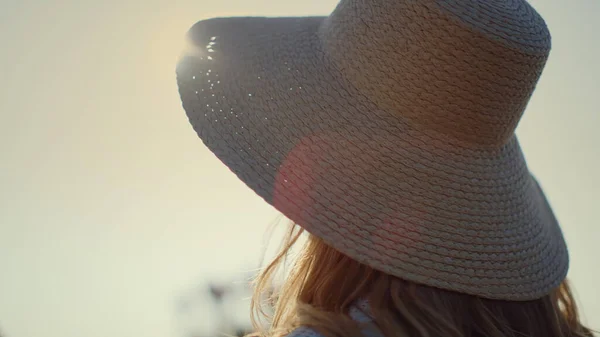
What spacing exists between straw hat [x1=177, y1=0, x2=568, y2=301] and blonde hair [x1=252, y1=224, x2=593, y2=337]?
0.14ft

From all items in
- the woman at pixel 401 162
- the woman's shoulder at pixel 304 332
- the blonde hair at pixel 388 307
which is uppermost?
the woman at pixel 401 162

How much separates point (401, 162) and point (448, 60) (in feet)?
0.87

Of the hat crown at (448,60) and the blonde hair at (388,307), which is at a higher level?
the hat crown at (448,60)

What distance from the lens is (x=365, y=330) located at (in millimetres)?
1600

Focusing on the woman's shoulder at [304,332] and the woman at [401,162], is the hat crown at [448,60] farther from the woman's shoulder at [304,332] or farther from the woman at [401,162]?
the woman's shoulder at [304,332]

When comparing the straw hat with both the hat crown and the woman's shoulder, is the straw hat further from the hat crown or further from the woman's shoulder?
the woman's shoulder

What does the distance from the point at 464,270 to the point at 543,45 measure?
596mm

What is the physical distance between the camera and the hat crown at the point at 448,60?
178 cm

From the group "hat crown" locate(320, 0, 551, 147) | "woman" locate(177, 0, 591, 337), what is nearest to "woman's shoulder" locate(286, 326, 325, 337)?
"woman" locate(177, 0, 591, 337)

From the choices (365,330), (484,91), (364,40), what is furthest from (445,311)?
(364,40)

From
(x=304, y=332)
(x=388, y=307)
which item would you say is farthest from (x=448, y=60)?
(x=304, y=332)

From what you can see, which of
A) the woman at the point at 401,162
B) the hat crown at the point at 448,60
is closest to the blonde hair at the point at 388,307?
the woman at the point at 401,162

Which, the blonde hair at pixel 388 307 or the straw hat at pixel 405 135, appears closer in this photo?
the blonde hair at pixel 388 307

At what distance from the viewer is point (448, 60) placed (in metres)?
1.79
